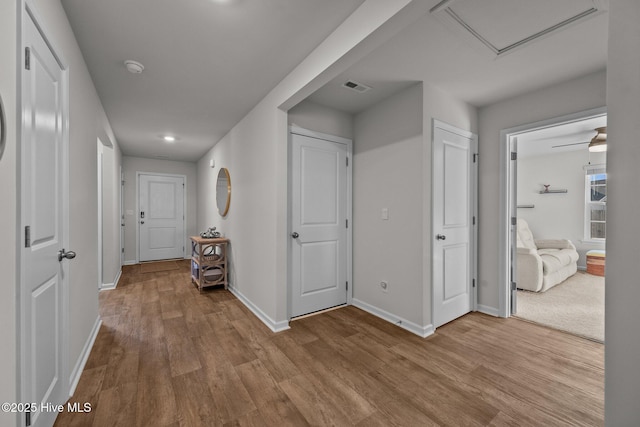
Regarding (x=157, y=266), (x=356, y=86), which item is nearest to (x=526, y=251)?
(x=356, y=86)

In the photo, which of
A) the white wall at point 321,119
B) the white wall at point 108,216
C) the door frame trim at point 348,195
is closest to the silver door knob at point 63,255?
the door frame trim at point 348,195

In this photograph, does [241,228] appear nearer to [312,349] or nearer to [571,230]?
[312,349]

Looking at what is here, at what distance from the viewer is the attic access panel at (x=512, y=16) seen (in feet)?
5.18

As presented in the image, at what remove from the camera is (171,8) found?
5.26 feet

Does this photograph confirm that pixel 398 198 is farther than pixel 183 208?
No

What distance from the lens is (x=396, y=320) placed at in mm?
2707

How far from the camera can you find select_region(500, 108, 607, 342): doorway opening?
2.86 meters

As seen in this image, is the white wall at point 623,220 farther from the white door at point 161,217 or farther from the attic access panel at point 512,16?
the white door at point 161,217

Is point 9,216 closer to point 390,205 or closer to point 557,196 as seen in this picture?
point 390,205

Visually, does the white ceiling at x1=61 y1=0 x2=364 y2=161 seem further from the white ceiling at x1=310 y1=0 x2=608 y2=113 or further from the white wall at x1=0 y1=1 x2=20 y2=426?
the white wall at x1=0 y1=1 x2=20 y2=426

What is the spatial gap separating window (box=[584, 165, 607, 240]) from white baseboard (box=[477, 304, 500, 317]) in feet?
13.2

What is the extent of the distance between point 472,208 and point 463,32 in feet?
6.06

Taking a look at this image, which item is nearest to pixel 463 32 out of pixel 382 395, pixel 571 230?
pixel 382 395

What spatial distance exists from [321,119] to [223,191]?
2.14 meters
